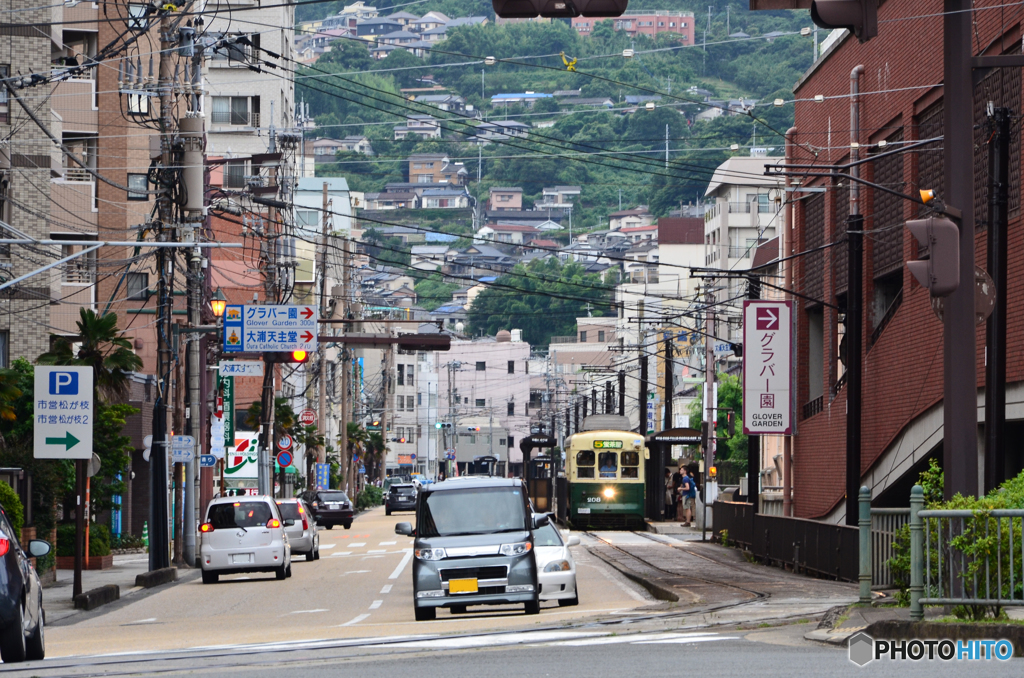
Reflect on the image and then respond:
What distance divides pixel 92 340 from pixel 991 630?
Answer: 27931 millimetres

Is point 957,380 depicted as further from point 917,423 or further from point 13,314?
point 13,314

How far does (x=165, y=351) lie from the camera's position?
3372cm

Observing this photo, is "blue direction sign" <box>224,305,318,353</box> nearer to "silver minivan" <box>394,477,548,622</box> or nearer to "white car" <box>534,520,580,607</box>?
"white car" <box>534,520,580,607</box>

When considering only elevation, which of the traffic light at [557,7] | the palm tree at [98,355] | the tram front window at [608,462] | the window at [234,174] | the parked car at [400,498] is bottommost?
the parked car at [400,498]

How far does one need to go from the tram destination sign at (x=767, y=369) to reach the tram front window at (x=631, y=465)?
59.1ft

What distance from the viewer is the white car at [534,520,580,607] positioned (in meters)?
21.9

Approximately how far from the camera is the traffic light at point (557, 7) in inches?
486

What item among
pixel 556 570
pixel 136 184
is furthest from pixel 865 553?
pixel 136 184

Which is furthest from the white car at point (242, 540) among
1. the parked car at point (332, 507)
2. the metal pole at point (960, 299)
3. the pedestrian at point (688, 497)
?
the parked car at point (332, 507)

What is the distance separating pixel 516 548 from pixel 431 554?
1.13m

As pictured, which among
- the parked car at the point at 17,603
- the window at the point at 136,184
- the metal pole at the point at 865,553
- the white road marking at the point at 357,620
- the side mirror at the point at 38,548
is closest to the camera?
the parked car at the point at 17,603

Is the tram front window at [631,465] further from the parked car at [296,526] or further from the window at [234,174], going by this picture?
the window at [234,174]

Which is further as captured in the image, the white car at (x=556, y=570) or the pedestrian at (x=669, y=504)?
the pedestrian at (x=669, y=504)

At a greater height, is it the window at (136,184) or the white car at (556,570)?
the window at (136,184)
